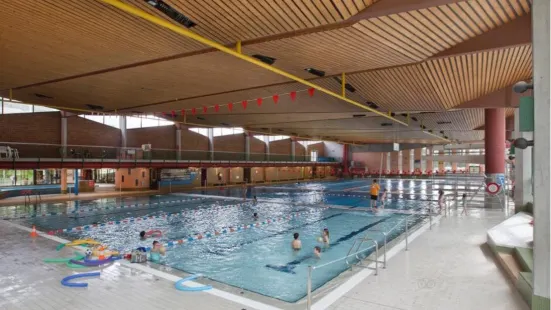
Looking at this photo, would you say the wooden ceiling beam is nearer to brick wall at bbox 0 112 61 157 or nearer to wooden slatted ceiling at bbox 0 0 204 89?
wooden slatted ceiling at bbox 0 0 204 89

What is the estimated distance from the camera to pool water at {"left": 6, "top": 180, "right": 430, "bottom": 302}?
6852 millimetres

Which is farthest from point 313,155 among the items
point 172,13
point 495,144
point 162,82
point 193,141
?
point 172,13

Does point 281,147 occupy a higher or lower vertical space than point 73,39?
lower

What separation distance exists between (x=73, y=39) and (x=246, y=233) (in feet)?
23.0

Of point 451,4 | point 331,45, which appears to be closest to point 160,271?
point 331,45

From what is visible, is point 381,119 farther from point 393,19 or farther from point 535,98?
point 535,98

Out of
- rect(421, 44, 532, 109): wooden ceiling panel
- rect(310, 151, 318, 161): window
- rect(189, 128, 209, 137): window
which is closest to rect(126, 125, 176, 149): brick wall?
rect(189, 128, 209, 137): window

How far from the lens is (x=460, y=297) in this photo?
486 cm

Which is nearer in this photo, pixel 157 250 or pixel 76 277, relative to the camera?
pixel 76 277

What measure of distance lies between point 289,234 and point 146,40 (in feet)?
22.3

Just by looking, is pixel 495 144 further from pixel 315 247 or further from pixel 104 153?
pixel 104 153

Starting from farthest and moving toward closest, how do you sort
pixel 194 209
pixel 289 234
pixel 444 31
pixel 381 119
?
1. pixel 381 119
2. pixel 194 209
3. pixel 289 234
4. pixel 444 31

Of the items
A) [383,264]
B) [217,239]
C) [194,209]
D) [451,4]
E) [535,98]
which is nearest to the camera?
[535,98]

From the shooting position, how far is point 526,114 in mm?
3898
